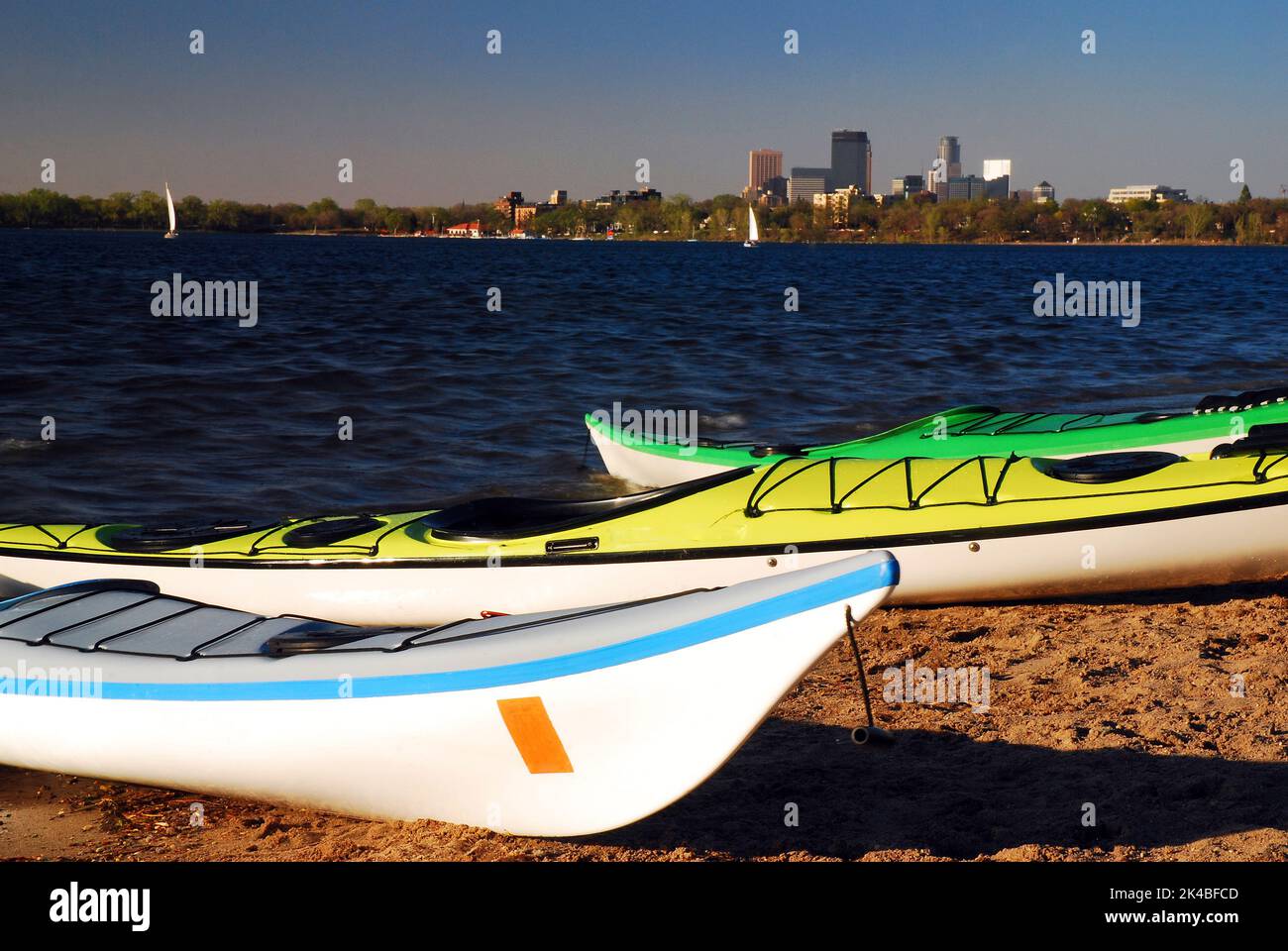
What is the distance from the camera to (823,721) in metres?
4.46

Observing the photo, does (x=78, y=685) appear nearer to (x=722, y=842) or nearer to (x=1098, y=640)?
(x=722, y=842)

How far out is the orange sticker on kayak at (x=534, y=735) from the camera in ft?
11.1

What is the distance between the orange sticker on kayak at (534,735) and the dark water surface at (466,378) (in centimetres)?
609

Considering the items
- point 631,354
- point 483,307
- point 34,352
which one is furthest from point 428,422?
point 483,307

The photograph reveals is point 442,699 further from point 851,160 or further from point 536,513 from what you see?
point 851,160

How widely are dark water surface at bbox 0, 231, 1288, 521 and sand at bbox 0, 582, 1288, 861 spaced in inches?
207

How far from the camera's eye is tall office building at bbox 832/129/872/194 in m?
181

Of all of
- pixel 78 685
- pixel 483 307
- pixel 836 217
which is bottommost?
pixel 78 685

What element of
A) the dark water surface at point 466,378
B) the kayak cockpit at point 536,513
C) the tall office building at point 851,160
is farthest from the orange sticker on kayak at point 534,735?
the tall office building at point 851,160

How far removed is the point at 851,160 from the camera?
7338 inches

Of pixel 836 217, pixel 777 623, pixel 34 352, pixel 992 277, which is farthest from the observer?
pixel 836 217

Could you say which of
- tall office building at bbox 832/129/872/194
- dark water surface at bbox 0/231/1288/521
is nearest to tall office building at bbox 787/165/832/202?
tall office building at bbox 832/129/872/194

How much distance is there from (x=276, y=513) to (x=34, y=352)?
35.4 feet

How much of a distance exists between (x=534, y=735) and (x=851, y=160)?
192 meters
